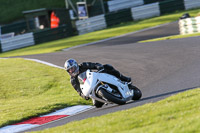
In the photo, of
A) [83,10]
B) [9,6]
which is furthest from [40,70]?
[9,6]

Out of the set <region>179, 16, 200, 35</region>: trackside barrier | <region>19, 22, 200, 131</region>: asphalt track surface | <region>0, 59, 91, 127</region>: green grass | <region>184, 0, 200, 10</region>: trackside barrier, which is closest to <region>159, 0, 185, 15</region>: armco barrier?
<region>184, 0, 200, 10</region>: trackside barrier

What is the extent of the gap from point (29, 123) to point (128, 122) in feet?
12.5

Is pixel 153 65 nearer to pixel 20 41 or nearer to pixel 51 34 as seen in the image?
pixel 51 34

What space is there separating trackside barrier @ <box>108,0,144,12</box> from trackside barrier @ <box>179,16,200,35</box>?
11.9 meters

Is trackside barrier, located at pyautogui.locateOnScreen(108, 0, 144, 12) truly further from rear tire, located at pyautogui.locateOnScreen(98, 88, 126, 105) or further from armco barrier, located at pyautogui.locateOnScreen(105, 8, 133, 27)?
rear tire, located at pyautogui.locateOnScreen(98, 88, 126, 105)

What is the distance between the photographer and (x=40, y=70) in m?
17.4

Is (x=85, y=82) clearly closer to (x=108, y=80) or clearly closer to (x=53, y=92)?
(x=108, y=80)

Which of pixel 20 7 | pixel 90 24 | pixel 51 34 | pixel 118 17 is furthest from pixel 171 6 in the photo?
pixel 20 7

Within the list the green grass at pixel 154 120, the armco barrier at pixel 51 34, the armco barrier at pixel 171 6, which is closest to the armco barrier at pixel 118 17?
the armco barrier at pixel 171 6

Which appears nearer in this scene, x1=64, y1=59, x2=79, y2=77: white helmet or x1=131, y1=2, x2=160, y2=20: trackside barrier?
x1=64, y1=59, x2=79, y2=77: white helmet

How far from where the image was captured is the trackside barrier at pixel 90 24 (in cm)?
3294

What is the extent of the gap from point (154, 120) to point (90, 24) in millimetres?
26582

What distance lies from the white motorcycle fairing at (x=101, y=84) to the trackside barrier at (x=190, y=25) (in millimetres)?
13152

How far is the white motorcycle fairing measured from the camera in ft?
33.1
